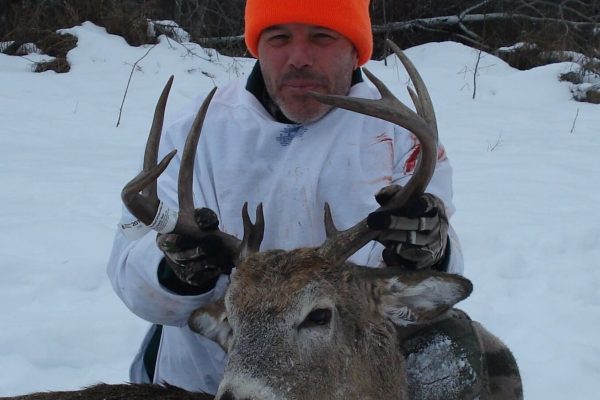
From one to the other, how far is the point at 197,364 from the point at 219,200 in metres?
0.79

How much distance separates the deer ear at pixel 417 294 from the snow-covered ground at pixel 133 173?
5.45 ft

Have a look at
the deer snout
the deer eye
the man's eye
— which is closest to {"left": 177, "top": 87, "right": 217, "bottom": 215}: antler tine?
the man's eye

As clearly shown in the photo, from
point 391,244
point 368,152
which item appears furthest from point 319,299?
point 368,152

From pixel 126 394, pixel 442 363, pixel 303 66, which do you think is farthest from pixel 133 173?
pixel 442 363

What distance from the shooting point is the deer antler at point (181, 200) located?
2828 mm

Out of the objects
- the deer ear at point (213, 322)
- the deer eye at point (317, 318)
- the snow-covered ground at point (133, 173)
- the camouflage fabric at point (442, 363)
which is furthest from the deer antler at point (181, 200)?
the snow-covered ground at point (133, 173)

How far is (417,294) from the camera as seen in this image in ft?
9.37

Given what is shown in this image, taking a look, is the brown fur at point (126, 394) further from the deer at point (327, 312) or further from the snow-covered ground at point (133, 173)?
the snow-covered ground at point (133, 173)

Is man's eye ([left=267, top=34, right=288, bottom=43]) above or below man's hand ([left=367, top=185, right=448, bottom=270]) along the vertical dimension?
above

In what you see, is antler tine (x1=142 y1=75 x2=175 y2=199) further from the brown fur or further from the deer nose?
the deer nose

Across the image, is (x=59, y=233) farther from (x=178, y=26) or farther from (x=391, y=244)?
(x=178, y=26)

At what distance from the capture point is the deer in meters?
2.44

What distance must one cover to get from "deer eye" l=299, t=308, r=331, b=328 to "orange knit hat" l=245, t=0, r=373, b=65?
141 centimetres

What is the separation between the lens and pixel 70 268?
543 cm
